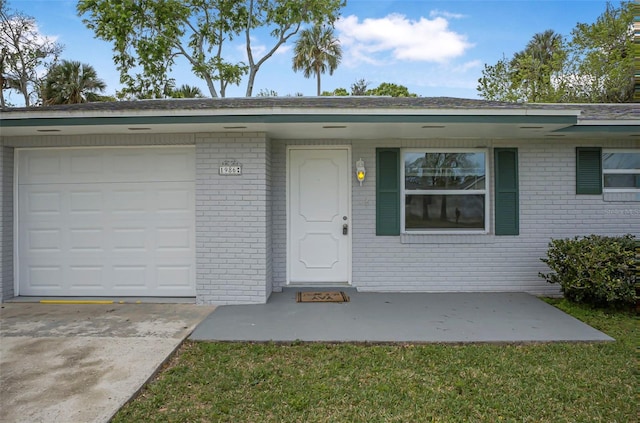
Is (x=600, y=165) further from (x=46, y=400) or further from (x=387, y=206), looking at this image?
(x=46, y=400)

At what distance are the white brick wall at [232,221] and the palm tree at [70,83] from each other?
47.5ft

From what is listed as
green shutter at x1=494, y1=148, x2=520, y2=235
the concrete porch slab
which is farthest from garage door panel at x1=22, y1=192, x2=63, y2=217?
green shutter at x1=494, y1=148, x2=520, y2=235

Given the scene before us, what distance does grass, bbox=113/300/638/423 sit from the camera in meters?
2.90

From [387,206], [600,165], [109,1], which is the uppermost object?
[109,1]

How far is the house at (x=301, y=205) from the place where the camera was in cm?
566

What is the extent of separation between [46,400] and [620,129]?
7.17m

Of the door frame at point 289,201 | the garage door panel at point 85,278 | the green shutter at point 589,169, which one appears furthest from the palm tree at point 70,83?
the green shutter at point 589,169

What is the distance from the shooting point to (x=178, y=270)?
6.04 meters

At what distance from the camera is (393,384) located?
332 centimetres

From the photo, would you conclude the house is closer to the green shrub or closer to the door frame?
the door frame

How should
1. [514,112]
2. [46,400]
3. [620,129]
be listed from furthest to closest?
[620,129]
[514,112]
[46,400]

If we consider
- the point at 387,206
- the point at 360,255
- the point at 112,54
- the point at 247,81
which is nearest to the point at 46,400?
the point at 360,255

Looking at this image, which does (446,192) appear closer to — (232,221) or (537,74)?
(232,221)

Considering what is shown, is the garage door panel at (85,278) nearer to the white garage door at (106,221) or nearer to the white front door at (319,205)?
the white garage door at (106,221)
